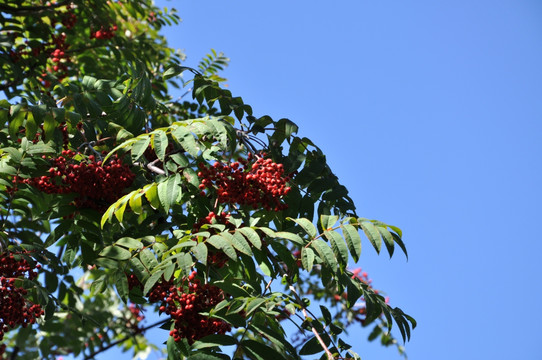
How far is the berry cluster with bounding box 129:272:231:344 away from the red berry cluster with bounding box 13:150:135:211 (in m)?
0.80

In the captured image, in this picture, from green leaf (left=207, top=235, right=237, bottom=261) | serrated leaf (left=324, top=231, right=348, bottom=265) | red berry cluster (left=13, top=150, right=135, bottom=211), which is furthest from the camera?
red berry cluster (left=13, top=150, right=135, bottom=211)

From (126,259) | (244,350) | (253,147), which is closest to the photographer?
(244,350)

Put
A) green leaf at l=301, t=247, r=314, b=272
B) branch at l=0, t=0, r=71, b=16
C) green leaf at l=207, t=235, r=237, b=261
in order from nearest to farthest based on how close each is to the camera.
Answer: green leaf at l=207, t=235, r=237, b=261 < green leaf at l=301, t=247, r=314, b=272 < branch at l=0, t=0, r=71, b=16

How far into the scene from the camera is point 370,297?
3.28m

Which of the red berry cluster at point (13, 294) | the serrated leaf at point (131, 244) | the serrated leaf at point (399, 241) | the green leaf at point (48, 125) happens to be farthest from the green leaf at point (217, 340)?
the green leaf at point (48, 125)

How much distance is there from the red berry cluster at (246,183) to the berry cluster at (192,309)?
495 mm

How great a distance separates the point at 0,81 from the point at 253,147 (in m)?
3.71

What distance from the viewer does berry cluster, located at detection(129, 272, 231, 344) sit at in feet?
9.00

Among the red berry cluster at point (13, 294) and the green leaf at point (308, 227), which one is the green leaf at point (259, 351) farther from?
the red berry cluster at point (13, 294)

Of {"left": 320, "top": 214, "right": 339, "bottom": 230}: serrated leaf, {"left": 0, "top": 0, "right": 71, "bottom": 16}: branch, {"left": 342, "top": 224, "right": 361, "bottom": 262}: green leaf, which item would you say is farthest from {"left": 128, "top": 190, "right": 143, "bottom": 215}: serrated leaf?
{"left": 0, "top": 0, "right": 71, "bottom": 16}: branch

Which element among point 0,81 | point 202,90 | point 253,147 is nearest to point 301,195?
point 253,147

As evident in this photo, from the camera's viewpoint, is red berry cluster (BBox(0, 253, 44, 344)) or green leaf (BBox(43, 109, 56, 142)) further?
green leaf (BBox(43, 109, 56, 142))

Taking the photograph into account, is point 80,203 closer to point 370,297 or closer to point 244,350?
point 244,350

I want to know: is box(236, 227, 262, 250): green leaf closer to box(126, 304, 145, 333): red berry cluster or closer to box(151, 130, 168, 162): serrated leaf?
box(151, 130, 168, 162): serrated leaf
